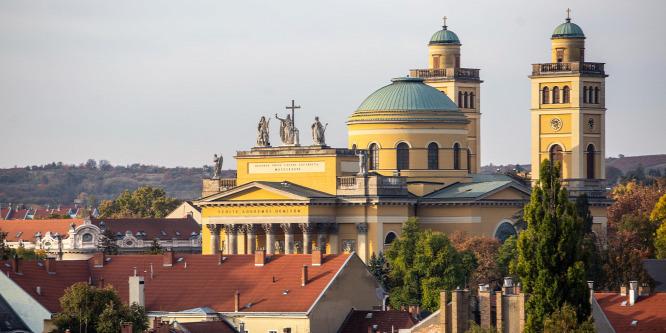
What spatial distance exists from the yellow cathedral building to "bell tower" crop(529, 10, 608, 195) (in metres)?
0.85

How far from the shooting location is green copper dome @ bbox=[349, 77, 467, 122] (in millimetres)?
144875

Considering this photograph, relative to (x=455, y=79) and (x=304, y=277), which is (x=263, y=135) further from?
(x=304, y=277)

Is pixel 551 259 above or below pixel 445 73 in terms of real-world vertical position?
below

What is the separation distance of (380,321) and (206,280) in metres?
13.3

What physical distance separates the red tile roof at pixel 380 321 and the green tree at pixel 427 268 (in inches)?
748

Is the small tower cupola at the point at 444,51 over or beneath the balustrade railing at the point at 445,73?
over

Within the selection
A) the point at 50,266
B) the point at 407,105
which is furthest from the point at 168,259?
the point at 407,105

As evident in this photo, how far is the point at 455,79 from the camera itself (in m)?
166

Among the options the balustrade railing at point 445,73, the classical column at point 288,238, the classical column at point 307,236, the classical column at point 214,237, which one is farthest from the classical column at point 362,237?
the balustrade railing at point 445,73

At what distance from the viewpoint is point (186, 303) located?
10212 cm

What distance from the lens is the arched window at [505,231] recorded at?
141 m

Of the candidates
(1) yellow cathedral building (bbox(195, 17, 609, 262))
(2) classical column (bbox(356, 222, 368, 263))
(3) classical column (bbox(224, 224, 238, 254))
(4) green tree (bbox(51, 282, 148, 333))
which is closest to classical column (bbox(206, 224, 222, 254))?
(1) yellow cathedral building (bbox(195, 17, 609, 262))

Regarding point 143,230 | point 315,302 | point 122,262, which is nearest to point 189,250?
point 143,230

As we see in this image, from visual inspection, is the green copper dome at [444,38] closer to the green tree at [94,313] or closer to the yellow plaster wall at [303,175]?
the yellow plaster wall at [303,175]
